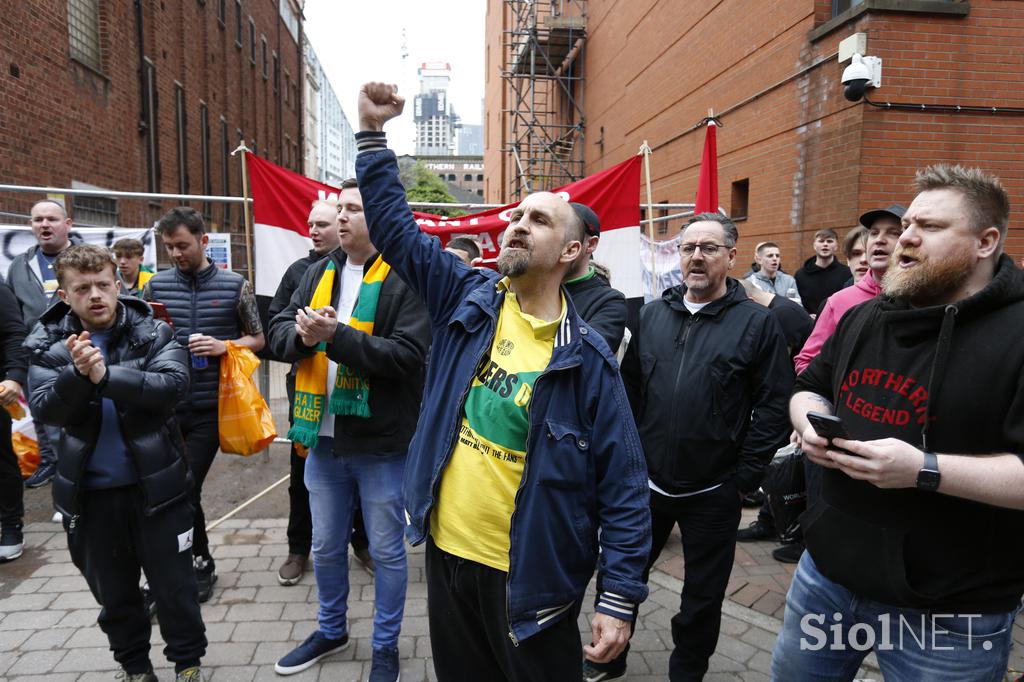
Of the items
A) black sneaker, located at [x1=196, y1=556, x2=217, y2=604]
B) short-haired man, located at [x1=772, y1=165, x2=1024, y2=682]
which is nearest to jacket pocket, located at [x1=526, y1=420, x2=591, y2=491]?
short-haired man, located at [x1=772, y1=165, x2=1024, y2=682]

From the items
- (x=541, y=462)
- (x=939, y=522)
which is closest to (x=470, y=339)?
(x=541, y=462)

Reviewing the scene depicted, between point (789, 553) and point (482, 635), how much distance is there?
3.29 meters

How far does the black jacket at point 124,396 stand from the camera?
8.69 feet

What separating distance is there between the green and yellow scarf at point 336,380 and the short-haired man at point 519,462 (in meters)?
0.80

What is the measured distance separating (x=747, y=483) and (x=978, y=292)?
1404 millimetres

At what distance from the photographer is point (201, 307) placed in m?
4.01

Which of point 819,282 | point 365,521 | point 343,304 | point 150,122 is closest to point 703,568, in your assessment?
point 365,521

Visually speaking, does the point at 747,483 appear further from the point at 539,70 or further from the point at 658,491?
the point at 539,70

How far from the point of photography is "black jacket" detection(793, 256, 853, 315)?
6270mm

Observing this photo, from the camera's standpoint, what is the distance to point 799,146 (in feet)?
25.5

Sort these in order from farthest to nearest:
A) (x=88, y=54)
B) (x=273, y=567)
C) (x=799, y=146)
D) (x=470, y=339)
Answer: (x=88, y=54) → (x=799, y=146) → (x=273, y=567) → (x=470, y=339)

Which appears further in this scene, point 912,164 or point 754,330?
point 912,164

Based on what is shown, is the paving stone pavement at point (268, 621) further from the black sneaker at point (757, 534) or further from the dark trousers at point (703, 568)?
the dark trousers at point (703, 568)

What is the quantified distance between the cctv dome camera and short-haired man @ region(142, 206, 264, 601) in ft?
19.2
